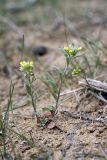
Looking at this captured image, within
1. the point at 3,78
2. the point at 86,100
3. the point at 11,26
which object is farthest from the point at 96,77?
the point at 11,26

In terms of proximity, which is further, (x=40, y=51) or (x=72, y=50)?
(x=40, y=51)

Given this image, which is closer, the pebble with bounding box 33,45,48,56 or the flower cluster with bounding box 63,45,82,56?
the flower cluster with bounding box 63,45,82,56

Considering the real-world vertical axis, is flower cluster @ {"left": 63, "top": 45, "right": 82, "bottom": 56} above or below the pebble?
below

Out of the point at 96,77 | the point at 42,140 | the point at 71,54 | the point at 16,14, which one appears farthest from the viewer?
the point at 16,14

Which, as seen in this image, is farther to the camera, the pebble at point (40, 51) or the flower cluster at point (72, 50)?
the pebble at point (40, 51)

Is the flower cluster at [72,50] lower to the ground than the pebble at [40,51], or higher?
lower

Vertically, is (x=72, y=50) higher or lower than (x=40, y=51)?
lower

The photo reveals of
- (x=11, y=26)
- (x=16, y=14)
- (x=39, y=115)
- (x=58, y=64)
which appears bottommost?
(x=39, y=115)

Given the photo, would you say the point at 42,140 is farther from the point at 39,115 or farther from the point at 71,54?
the point at 71,54

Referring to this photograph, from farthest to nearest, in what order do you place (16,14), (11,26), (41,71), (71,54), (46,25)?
(16,14) → (46,25) → (11,26) → (41,71) → (71,54)

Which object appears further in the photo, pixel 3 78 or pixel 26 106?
pixel 3 78

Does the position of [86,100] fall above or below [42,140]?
above
